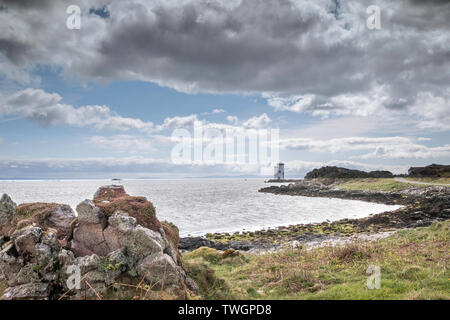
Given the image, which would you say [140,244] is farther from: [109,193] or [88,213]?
[109,193]

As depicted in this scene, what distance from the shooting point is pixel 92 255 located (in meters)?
8.45

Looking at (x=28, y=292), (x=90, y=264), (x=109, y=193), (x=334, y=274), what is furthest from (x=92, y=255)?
(x=334, y=274)

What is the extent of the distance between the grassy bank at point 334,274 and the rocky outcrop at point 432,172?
94.6 metres

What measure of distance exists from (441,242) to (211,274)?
13362 millimetres

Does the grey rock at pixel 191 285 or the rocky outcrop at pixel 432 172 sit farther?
the rocky outcrop at pixel 432 172

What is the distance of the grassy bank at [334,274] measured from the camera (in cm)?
939

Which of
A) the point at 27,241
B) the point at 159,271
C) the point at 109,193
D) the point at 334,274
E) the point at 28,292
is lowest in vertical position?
the point at 334,274

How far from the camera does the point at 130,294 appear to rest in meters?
7.87

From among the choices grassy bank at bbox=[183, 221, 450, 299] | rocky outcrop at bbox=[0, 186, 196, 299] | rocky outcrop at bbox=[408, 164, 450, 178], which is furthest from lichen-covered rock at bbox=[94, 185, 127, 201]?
rocky outcrop at bbox=[408, 164, 450, 178]

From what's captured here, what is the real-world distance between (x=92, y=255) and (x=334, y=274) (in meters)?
9.37

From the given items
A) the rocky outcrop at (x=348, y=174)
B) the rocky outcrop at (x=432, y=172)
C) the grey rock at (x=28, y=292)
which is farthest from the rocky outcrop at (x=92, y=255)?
the rocky outcrop at (x=348, y=174)

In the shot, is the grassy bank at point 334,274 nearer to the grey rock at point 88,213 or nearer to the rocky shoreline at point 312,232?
the grey rock at point 88,213
